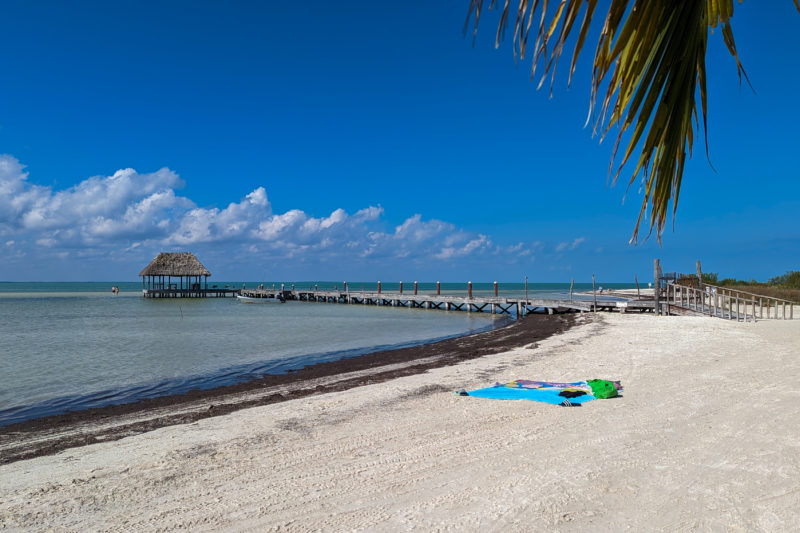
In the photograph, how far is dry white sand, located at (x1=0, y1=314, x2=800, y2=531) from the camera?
412cm

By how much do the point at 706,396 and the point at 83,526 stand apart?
815 cm

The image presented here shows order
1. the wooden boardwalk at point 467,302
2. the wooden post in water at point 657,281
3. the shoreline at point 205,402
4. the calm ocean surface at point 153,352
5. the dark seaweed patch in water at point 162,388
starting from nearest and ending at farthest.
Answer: the shoreline at point 205,402, the dark seaweed patch in water at point 162,388, the calm ocean surface at point 153,352, the wooden post in water at point 657,281, the wooden boardwalk at point 467,302

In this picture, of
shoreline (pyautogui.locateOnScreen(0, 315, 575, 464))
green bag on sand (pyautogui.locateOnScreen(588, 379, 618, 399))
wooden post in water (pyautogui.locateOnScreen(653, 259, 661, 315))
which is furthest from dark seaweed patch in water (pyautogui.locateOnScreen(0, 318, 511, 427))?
wooden post in water (pyautogui.locateOnScreen(653, 259, 661, 315))

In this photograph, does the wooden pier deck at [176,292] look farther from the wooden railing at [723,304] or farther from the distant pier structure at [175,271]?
the wooden railing at [723,304]

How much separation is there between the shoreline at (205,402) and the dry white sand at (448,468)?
800mm

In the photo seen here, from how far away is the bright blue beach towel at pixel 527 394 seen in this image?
26.0 ft

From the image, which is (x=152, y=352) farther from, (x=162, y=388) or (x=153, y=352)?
(x=162, y=388)

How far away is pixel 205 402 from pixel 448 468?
6356 mm

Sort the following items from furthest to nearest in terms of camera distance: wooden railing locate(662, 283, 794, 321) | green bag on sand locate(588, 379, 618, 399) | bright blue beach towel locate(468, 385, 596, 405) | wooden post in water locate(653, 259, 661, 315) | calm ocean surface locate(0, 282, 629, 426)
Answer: wooden post in water locate(653, 259, 661, 315), wooden railing locate(662, 283, 794, 321), calm ocean surface locate(0, 282, 629, 426), green bag on sand locate(588, 379, 618, 399), bright blue beach towel locate(468, 385, 596, 405)

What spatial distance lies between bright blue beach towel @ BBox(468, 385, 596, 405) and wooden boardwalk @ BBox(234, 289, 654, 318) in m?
21.3

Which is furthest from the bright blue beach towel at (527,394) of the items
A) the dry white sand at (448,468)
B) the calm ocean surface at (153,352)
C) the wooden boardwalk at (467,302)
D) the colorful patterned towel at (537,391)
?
the wooden boardwalk at (467,302)

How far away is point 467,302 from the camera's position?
1561 inches

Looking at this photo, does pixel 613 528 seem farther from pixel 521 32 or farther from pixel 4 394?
pixel 4 394

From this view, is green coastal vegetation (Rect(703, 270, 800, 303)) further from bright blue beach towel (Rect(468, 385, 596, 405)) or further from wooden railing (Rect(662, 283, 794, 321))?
bright blue beach towel (Rect(468, 385, 596, 405))
